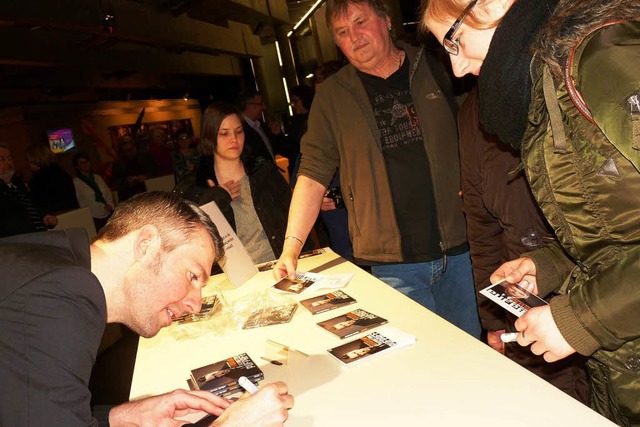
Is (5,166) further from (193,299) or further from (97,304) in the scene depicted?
(97,304)

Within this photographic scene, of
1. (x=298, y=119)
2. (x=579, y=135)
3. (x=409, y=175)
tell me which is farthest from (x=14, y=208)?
(x=579, y=135)

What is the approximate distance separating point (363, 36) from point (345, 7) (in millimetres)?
161

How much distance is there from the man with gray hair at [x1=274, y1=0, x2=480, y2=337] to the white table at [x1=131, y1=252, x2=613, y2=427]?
44cm

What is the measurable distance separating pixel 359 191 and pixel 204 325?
2.94 ft

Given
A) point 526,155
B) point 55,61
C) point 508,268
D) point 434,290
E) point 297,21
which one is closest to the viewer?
point 526,155

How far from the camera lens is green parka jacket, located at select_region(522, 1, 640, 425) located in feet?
2.91

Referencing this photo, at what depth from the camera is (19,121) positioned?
27.7 feet

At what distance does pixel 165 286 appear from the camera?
4.77 ft

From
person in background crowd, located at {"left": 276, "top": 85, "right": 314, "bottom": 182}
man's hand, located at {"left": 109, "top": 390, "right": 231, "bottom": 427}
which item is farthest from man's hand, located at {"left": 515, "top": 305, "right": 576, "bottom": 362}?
person in background crowd, located at {"left": 276, "top": 85, "right": 314, "bottom": 182}

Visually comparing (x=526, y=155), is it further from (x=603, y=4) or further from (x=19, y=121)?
(x=19, y=121)

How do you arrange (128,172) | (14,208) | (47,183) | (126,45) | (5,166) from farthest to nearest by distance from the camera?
(126,45)
(128,172)
(47,183)
(5,166)
(14,208)

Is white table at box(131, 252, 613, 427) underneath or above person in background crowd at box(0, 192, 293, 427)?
underneath

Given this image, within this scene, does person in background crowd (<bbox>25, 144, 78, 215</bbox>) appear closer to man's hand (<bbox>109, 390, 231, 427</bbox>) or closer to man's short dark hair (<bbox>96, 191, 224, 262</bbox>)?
man's short dark hair (<bbox>96, 191, 224, 262</bbox>)

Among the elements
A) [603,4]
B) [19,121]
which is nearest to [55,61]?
[19,121]
